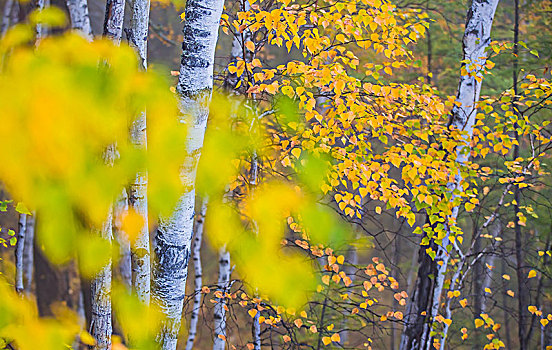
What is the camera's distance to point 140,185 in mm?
2266

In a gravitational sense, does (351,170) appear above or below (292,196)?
above

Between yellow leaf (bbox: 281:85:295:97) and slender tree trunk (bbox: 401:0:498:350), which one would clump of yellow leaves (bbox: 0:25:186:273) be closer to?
yellow leaf (bbox: 281:85:295:97)

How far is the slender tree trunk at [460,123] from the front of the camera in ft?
13.5

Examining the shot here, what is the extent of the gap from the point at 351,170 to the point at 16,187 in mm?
2922

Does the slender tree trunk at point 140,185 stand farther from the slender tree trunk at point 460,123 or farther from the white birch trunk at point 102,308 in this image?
the slender tree trunk at point 460,123

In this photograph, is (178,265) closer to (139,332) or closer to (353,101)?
(139,332)

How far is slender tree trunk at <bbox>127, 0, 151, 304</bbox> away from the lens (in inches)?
83.7

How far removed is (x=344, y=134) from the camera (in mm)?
3678

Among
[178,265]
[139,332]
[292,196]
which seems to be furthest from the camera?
[178,265]

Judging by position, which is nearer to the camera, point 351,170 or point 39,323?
point 39,323

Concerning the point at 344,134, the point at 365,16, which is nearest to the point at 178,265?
the point at 344,134

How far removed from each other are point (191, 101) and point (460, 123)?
3.20m

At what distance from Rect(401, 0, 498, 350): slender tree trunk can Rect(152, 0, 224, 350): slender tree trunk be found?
271 centimetres

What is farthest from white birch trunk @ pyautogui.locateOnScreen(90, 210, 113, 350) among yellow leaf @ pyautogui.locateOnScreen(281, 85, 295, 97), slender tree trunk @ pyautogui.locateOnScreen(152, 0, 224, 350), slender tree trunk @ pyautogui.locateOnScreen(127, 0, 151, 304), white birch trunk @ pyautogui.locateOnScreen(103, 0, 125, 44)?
yellow leaf @ pyautogui.locateOnScreen(281, 85, 295, 97)
